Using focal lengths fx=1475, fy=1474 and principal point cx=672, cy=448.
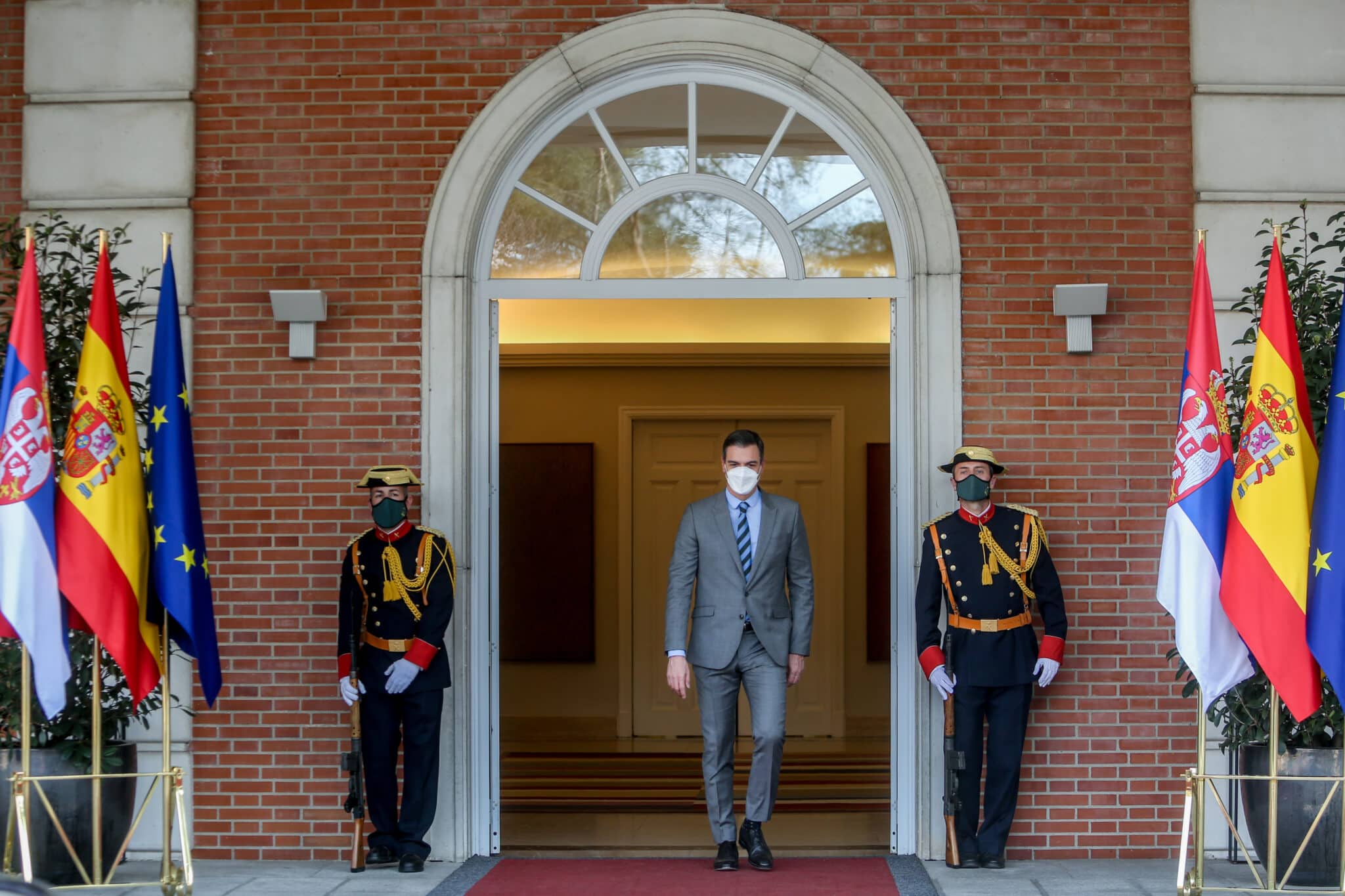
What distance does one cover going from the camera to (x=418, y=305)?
602 centimetres

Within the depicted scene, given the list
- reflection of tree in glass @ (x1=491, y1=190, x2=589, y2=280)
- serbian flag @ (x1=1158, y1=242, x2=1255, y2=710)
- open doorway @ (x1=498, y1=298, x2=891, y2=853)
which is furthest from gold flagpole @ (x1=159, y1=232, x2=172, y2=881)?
open doorway @ (x1=498, y1=298, x2=891, y2=853)

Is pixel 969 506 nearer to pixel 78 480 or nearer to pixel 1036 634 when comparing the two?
pixel 1036 634

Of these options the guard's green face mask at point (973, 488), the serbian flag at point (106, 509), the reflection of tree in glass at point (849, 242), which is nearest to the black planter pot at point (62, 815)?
the serbian flag at point (106, 509)

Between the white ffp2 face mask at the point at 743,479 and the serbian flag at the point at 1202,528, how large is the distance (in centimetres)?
153

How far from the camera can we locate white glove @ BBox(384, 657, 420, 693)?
5.48m

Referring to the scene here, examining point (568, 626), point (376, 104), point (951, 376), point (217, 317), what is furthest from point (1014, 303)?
point (568, 626)

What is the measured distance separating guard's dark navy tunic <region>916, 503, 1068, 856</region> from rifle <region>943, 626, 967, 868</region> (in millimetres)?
24

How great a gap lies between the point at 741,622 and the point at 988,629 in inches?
36.7

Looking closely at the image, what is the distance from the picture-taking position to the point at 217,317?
606cm

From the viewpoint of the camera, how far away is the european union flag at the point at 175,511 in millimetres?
4906

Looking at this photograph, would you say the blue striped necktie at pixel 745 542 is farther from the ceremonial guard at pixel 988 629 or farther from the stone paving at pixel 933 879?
the stone paving at pixel 933 879

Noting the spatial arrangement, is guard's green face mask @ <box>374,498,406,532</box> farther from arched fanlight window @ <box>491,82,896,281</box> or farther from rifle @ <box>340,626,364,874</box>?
arched fanlight window @ <box>491,82,896,281</box>

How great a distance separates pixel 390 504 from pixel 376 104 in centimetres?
173

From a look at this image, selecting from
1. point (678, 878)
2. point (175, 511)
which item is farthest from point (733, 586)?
point (175, 511)
